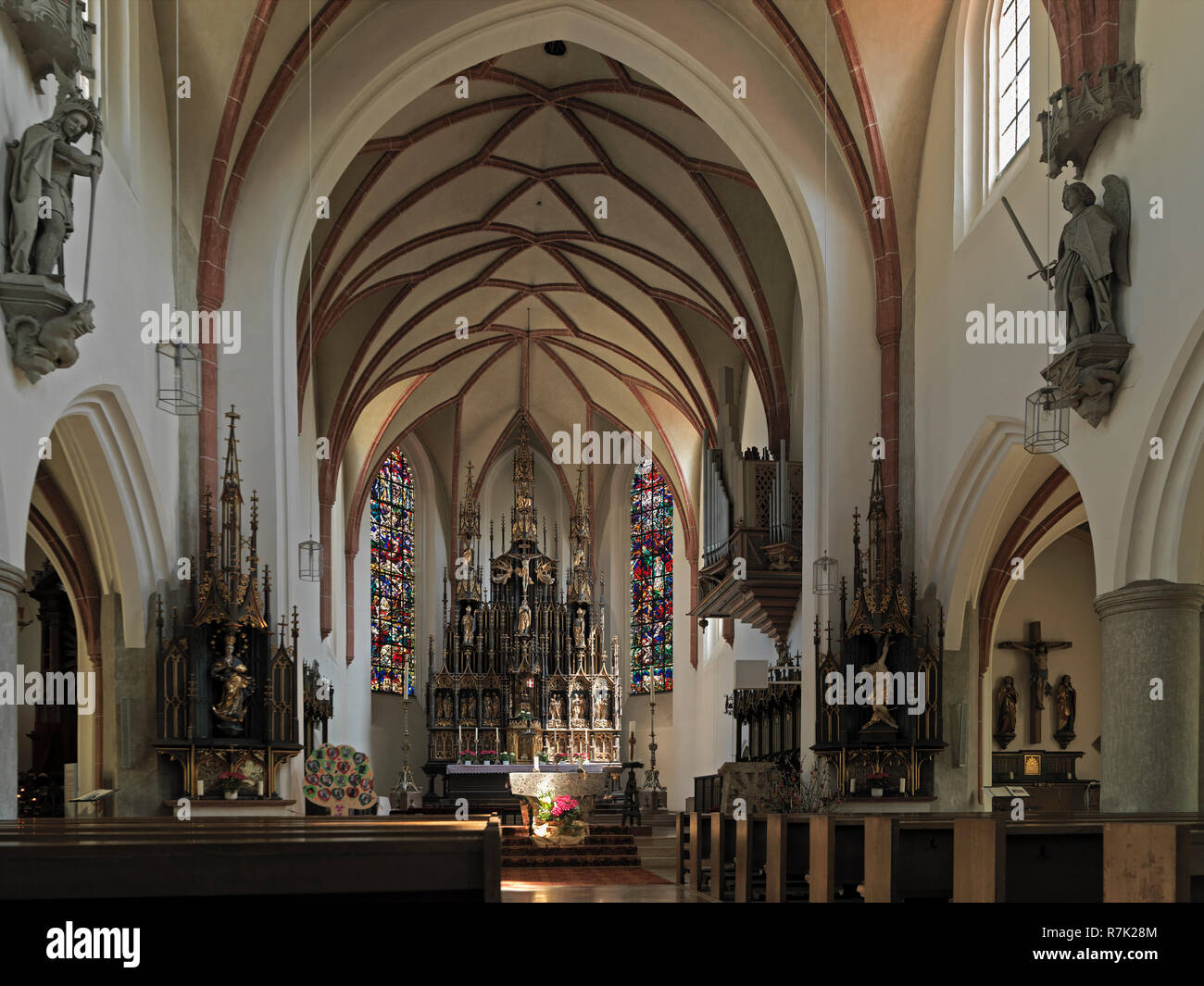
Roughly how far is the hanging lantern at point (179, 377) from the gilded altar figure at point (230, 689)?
87.9 inches

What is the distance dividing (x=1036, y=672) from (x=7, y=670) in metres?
15.0

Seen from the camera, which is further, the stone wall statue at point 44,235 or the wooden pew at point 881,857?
the stone wall statue at point 44,235

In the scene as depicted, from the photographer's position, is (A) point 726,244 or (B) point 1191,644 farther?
(A) point 726,244

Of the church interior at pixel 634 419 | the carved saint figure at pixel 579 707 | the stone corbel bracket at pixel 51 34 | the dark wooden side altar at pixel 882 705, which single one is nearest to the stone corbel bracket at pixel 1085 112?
the church interior at pixel 634 419

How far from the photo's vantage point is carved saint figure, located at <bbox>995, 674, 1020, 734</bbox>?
763 inches

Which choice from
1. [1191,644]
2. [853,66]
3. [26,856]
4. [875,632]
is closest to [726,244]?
[853,66]

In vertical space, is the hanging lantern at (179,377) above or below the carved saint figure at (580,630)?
above

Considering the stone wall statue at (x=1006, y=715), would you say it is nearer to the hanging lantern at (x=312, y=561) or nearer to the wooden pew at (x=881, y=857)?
the hanging lantern at (x=312, y=561)

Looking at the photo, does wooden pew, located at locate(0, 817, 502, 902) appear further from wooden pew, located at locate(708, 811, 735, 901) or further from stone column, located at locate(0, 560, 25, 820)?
wooden pew, located at locate(708, 811, 735, 901)

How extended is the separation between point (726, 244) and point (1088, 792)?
8.95m

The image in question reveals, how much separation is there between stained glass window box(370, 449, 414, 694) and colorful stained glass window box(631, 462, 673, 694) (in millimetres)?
4716

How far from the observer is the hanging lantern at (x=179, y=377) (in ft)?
40.0
